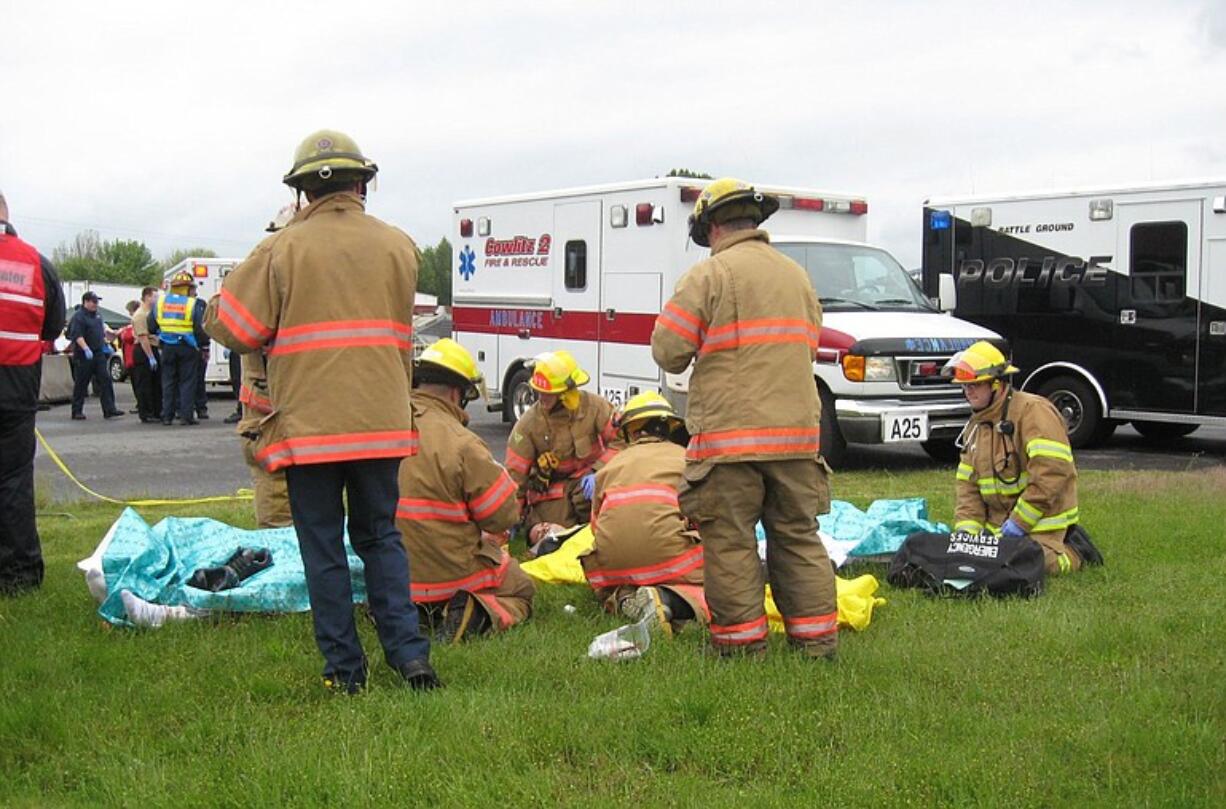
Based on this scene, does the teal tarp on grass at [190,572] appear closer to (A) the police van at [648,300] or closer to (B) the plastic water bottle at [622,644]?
(B) the plastic water bottle at [622,644]

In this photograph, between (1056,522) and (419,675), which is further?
(1056,522)

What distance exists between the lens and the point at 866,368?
10750mm

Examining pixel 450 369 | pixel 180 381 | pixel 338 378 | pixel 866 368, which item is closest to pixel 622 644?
pixel 450 369

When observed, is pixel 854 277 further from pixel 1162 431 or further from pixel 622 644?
pixel 622 644

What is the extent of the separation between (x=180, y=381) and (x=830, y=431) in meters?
8.91

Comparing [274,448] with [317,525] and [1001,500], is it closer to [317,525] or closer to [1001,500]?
[317,525]

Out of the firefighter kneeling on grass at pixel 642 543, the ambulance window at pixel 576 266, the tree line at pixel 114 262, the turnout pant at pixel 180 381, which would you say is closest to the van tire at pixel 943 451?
the ambulance window at pixel 576 266

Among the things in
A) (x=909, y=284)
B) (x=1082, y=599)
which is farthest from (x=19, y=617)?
(x=909, y=284)

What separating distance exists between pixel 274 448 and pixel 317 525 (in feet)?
1.02

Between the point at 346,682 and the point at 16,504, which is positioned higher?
the point at 16,504

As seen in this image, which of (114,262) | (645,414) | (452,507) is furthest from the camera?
(114,262)

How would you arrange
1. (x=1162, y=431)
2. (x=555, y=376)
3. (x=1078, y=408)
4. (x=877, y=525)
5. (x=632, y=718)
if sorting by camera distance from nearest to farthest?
(x=632, y=718), (x=877, y=525), (x=555, y=376), (x=1078, y=408), (x=1162, y=431)

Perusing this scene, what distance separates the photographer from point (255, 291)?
422 centimetres

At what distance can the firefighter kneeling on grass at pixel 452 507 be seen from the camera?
5.13 metres
